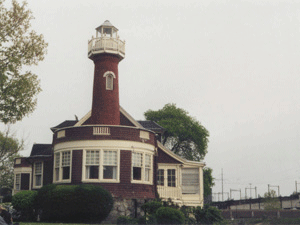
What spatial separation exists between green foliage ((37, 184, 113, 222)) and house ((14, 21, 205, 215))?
1508 mm

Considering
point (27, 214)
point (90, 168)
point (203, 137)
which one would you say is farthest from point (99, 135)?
point (203, 137)

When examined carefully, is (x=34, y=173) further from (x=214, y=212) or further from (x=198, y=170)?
(x=214, y=212)

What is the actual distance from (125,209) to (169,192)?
562 centimetres

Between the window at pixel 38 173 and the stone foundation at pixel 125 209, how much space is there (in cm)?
902

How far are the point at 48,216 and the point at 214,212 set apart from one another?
31.8ft

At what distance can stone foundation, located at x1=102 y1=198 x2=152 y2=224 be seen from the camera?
27.0m

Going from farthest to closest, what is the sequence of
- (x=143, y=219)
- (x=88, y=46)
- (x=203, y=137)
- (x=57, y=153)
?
1. (x=203, y=137)
2. (x=88, y=46)
3. (x=57, y=153)
4. (x=143, y=219)

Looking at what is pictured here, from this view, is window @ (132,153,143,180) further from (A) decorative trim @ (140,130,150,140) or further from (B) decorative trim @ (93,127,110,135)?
(B) decorative trim @ (93,127,110,135)

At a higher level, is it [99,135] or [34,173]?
[99,135]

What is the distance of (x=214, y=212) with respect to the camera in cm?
2647

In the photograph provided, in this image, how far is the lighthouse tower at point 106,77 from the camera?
106ft

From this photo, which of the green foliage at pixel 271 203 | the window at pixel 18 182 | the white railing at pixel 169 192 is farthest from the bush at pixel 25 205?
the green foliage at pixel 271 203

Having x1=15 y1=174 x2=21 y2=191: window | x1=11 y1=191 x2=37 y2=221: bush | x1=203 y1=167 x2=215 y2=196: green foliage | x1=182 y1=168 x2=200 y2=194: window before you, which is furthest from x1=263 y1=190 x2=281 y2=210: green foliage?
x1=11 y1=191 x2=37 y2=221: bush

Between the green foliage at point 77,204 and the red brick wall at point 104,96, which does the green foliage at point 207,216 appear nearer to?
the green foliage at point 77,204
